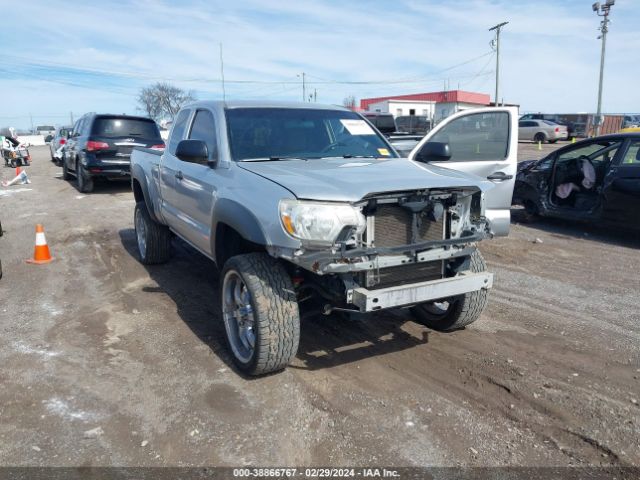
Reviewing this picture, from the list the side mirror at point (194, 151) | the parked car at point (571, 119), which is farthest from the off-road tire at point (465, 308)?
the parked car at point (571, 119)

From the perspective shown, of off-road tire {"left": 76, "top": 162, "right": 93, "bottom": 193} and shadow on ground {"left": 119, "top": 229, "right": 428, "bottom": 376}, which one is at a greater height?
off-road tire {"left": 76, "top": 162, "right": 93, "bottom": 193}

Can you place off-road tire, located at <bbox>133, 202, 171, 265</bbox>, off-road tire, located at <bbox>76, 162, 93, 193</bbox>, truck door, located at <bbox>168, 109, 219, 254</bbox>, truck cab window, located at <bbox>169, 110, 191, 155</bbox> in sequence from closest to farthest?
1. truck door, located at <bbox>168, 109, 219, 254</bbox>
2. truck cab window, located at <bbox>169, 110, 191, 155</bbox>
3. off-road tire, located at <bbox>133, 202, 171, 265</bbox>
4. off-road tire, located at <bbox>76, 162, 93, 193</bbox>

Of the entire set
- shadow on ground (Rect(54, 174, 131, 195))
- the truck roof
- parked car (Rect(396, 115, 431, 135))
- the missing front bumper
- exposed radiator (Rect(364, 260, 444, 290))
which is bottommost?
shadow on ground (Rect(54, 174, 131, 195))

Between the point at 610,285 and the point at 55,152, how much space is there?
2242 centimetres

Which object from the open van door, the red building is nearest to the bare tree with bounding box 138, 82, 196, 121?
the red building

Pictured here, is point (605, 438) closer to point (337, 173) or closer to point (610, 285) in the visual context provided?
point (337, 173)

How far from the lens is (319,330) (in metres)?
4.51

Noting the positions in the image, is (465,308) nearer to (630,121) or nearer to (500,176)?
(500,176)

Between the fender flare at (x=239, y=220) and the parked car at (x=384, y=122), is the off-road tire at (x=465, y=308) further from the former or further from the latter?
the parked car at (x=384, y=122)

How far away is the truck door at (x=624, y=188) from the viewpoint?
729 cm

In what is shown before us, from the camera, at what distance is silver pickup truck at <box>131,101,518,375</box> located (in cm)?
321

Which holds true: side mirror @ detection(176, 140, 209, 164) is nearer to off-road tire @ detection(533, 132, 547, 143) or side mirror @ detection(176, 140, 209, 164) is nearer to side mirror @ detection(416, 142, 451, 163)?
side mirror @ detection(416, 142, 451, 163)

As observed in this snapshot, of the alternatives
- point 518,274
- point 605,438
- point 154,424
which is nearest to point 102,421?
point 154,424

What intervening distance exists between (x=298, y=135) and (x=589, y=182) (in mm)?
5817
